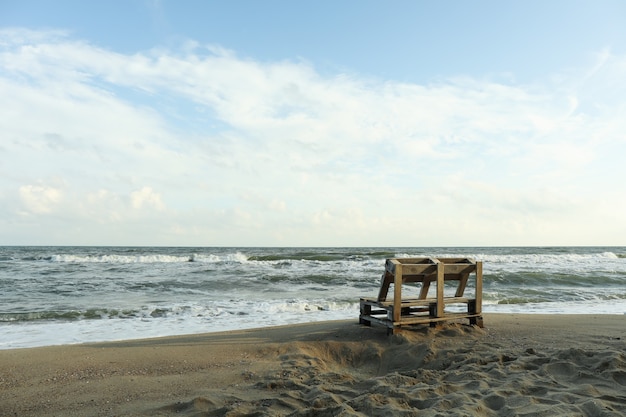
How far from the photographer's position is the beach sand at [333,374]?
418 cm

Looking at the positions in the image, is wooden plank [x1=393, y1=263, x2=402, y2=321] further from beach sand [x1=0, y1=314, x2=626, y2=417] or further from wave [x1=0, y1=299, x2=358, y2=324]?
wave [x1=0, y1=299, x2=358, y2=324]

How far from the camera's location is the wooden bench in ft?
23.6

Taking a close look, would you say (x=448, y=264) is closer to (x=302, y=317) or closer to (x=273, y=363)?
(x=273, y=363)

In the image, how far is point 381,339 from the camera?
709 centimetres

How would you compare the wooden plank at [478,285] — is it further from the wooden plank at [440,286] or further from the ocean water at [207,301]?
the ocean water at [207,301]

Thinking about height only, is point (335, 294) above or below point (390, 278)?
below

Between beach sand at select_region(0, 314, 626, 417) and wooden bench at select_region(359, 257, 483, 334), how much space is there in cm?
23

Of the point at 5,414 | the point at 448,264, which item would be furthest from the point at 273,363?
the point at 448,264

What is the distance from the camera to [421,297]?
330 inches

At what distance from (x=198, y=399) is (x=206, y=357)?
2.07m

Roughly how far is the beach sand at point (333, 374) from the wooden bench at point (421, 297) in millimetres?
233

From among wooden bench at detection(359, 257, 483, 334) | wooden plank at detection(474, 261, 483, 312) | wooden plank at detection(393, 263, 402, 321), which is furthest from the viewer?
wooden plank at detection(474, 261, 483, 312)

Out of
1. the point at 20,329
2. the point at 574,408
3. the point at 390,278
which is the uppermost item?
the point at 390,278

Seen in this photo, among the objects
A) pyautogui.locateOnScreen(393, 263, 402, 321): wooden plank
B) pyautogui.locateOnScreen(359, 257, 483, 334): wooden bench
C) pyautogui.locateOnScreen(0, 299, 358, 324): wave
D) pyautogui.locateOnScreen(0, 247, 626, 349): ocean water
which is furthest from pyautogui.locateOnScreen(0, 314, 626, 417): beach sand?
pyautogui.locateOnScreen(0, 299, 358, 324): wave
